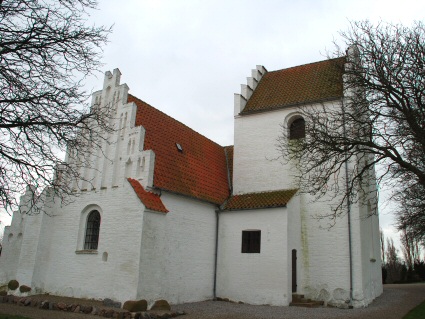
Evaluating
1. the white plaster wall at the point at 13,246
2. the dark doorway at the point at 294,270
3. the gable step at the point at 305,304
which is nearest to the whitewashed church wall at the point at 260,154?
the dark doorway at the point at 294,270

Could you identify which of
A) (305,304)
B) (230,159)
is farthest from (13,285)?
(230,159)

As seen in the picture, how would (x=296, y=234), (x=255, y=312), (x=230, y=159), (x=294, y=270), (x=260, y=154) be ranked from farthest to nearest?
(x=230, y=159), (x=260, y=154), (x=296, y=234), (x=294, y=270), (x=255, y=312)

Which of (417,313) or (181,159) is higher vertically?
(181,159)


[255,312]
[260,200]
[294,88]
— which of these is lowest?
[255,312]

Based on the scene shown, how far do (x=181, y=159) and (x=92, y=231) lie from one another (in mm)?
4946

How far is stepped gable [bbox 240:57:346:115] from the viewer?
18.9 metres

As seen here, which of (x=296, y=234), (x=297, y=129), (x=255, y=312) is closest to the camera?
(x=255, y=312)

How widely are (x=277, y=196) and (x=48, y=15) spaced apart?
39.8 feet

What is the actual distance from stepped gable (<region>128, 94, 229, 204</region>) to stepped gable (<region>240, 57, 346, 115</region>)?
317 centimetres

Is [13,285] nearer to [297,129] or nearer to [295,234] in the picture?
[295,234]

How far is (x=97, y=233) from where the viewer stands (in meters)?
15.0

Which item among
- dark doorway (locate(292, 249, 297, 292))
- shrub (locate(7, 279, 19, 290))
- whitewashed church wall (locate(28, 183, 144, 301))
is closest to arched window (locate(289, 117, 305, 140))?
dark doorway (locate(292, 249, 297, 292))

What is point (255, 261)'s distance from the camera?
52.5 ft

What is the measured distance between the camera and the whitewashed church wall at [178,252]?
1305 cm
